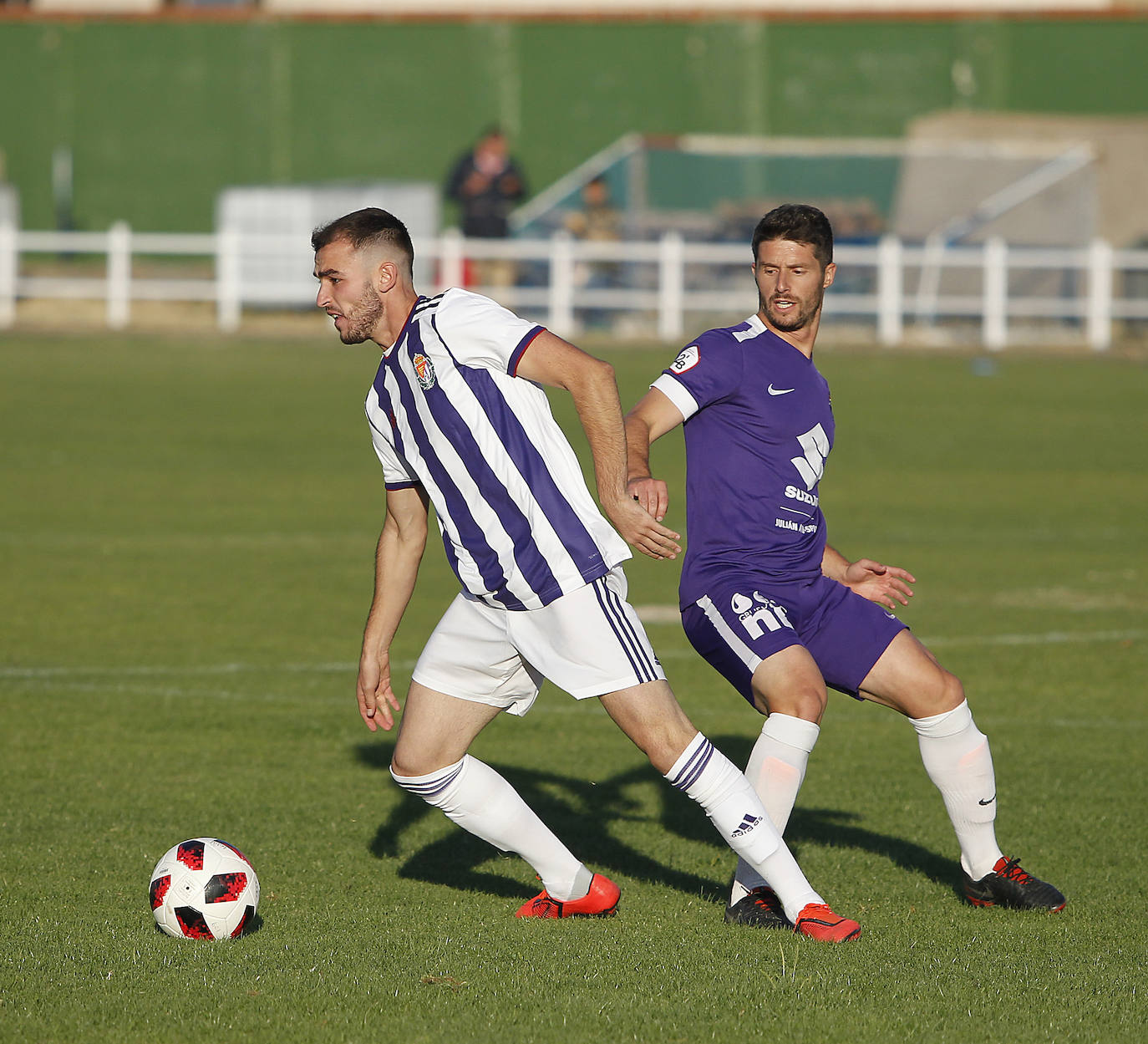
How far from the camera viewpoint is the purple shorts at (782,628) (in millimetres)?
5664

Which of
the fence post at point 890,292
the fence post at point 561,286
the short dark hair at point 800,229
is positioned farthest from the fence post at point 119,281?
the short dark hair at point 800,229

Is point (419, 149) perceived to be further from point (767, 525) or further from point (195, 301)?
point (767, 525)

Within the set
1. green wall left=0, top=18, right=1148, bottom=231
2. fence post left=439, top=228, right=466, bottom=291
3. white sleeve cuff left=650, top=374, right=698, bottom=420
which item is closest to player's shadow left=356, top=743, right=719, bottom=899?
white sleeve cuff left=650, top=374, right=698, bottom=420

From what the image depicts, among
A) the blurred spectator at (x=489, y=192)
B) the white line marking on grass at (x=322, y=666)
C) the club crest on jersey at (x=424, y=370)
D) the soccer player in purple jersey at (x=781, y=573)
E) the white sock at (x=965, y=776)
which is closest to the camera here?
the club crest on jersey at (x=424, y=370)

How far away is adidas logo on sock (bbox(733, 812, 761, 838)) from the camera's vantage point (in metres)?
5.24

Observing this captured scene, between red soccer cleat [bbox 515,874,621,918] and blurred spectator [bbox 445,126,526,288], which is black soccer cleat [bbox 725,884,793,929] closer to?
red soccer cleat [bbox 515,874,621,918]

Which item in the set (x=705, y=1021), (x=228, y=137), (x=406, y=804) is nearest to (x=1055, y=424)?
(x=406, y=804)

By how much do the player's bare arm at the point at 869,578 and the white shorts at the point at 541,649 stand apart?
1.06 m

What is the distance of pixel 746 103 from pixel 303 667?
2897 centimetres

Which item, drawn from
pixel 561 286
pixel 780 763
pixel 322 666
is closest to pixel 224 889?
pixel 780 763

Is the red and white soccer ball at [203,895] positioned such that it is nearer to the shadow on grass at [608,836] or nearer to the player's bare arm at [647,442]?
the shadow on grass at [608,836]

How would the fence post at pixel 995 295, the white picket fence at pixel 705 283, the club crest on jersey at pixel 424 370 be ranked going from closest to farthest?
the club crest on jersey at pixel 424 370 → the fence post at pixel 995 295 → the white picket fence at pixel 705 283

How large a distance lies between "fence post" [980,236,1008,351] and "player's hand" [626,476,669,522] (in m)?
21.8

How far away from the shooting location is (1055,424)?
21.8 metres
